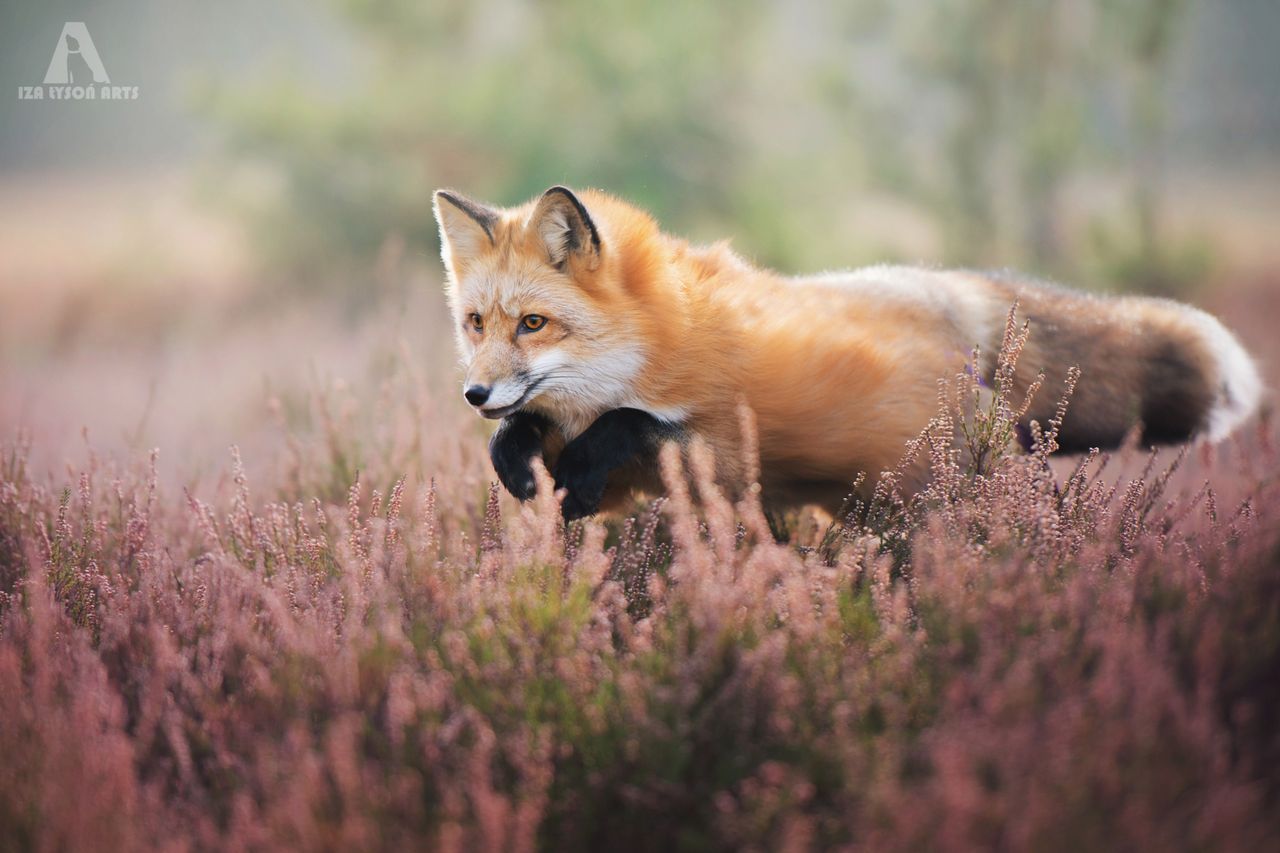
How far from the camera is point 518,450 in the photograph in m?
4.04

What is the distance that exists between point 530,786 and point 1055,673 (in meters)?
1.34

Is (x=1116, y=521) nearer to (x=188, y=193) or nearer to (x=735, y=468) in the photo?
(x=735, y=468)

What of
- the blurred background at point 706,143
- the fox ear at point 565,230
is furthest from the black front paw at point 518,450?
the blurred background at point 706,143

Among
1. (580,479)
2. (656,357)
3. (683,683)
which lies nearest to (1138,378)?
(656,357)

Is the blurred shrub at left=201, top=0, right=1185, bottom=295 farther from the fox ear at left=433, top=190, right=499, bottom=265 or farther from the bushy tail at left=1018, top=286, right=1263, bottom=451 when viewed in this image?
the fox ear at left=433, top=190, right=499, bottom=265

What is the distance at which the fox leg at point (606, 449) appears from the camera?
381cm

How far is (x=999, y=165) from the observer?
14156mm

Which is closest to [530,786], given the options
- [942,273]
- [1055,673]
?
[1055,673]

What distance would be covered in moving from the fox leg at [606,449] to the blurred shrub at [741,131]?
10.2 m

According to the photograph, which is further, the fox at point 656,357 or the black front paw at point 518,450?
the black front paw at point 518,450

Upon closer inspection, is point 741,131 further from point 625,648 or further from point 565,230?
point 625,648

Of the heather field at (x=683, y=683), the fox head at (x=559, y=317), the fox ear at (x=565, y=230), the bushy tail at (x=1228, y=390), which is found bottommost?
the heather field at (x=683, y=683)

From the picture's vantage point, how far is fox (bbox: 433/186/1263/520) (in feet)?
12.5

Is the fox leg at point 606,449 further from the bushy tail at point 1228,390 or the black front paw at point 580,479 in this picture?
the bushy tail at point 1228,390
